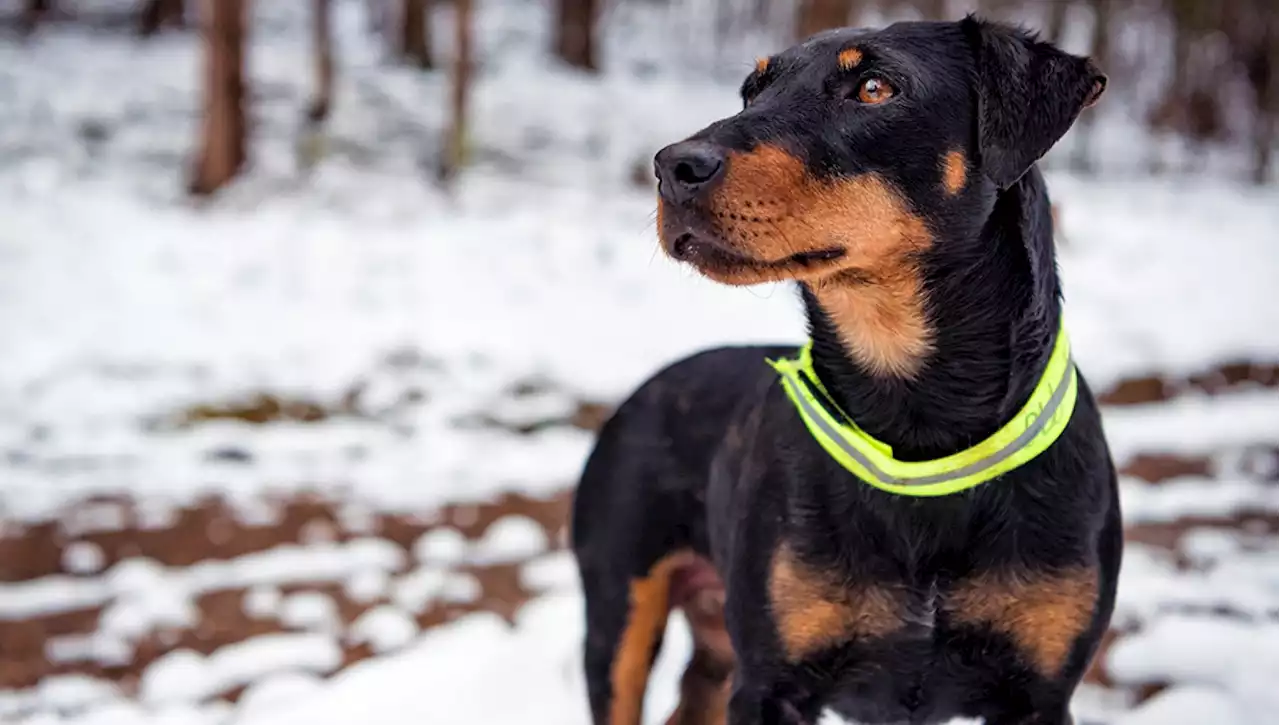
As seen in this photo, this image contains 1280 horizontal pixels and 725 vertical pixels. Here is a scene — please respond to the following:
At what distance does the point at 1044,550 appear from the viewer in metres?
2.23

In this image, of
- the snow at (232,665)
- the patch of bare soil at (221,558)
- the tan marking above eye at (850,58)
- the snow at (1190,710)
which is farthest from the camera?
the patch of bare soil at (221,558)

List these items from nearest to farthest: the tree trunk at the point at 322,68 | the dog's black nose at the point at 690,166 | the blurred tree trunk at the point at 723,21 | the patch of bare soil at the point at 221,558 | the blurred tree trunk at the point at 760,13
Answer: the dog's black nose at the point at 690,166 < the patch of bare soil at the point at 221,558 < the tree trunk at the point at 322,68 < the blurred tree trunk at the point at 723,21 < the blurred tree trunk at the point at 760,13

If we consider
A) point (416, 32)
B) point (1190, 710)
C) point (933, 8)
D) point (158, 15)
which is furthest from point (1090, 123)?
point (1190, 710)

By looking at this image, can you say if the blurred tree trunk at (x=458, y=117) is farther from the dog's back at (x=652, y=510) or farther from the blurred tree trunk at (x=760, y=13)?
the blurred tree trunk at (x=760, y=13)

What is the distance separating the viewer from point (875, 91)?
2.31 metres

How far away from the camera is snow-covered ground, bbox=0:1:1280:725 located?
398 cm

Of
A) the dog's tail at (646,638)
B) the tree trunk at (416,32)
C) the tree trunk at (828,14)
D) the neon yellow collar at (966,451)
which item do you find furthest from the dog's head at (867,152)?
the tree trunk at (416,32)

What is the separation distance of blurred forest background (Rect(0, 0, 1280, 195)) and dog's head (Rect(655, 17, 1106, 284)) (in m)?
7.44

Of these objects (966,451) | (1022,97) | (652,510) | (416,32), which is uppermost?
(416,32)

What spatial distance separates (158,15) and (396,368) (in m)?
13.2

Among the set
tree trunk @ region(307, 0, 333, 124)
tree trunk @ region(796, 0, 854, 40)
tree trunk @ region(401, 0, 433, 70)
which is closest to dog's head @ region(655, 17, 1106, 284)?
tree trunk @ region(796, 0, 854, 40)

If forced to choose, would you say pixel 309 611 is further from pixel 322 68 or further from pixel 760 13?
pixel 760 13

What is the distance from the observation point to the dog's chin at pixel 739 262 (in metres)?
2.18

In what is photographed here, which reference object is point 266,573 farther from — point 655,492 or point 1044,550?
point 1044,550
